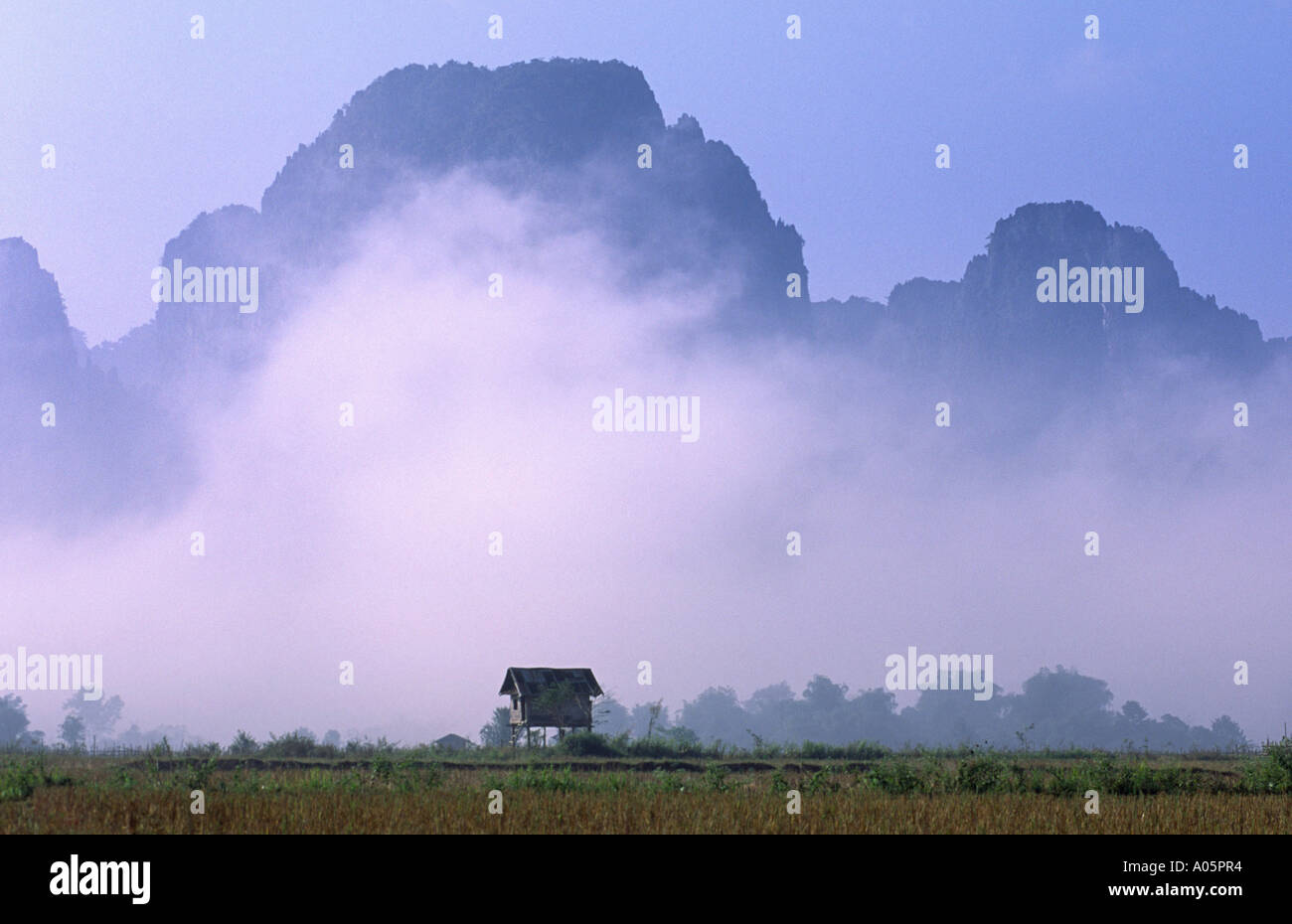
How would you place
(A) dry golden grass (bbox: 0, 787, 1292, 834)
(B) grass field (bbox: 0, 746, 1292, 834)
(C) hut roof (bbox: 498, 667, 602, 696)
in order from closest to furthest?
1. (A) dry golden grass (bbox: 0, 787, 1292, 834)
2. (B) grass field (bbox: 0, 746, 1292, 834)
3. (C) hut roof (bbox: 498, 667, 602, 696)

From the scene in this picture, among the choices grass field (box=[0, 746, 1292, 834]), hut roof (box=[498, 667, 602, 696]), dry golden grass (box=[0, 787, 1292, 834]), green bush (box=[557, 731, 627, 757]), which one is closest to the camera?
dry golden grass (box=[0, 787, 1292, 834])

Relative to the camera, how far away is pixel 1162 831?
51.1 feet

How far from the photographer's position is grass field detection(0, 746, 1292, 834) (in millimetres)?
15656

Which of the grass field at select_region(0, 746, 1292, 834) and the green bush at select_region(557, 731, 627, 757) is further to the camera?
the green bush at select_region(557, 731, 627, 757)

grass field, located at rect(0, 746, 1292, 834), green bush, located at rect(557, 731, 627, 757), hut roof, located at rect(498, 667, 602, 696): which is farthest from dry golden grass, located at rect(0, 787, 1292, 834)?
hut roof, located at rect(498, 667, 602, 696)

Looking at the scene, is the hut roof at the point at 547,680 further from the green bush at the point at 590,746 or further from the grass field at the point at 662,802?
the grass field at the point at 662,802

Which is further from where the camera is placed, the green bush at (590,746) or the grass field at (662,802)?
the green bush at (590,746)

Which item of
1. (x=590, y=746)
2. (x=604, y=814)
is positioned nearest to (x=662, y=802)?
(x=604, y=814)

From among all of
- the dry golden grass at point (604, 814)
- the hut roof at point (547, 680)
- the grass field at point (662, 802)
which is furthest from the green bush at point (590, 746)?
the dry golden grass at point (604, 814)

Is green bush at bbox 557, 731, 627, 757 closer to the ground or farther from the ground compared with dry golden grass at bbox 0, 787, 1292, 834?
closer to the ground

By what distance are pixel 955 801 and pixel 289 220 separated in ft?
642

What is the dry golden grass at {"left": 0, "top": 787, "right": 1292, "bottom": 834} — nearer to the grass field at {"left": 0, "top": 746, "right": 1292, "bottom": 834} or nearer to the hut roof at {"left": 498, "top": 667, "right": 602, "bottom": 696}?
the grass field at {"left": 0, "top": 746, "right": 1292, "bottom": 834}

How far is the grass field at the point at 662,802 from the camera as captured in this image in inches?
616
